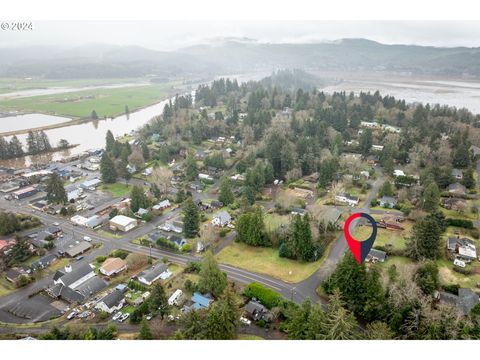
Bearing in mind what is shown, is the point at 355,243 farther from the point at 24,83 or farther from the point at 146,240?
the point at 24,83

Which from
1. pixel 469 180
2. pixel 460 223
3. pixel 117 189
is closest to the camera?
pixel 460 223

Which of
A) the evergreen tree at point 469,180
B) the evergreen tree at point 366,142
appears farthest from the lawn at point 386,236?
the evergreen tree at point 366,142

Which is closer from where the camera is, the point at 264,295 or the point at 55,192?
the point at 264,295

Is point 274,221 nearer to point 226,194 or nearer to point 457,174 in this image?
point 226,194

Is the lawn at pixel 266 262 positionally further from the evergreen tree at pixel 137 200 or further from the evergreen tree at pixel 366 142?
the evergreen tree at pixel 366 142

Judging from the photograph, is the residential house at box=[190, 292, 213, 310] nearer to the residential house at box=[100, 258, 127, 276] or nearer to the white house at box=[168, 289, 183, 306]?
the white house at box=[168, 289, 183, 306]

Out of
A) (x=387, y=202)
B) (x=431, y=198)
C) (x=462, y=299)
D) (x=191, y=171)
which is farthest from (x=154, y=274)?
(x=431, y=198)

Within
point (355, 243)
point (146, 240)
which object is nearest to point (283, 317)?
point (355, 243)
